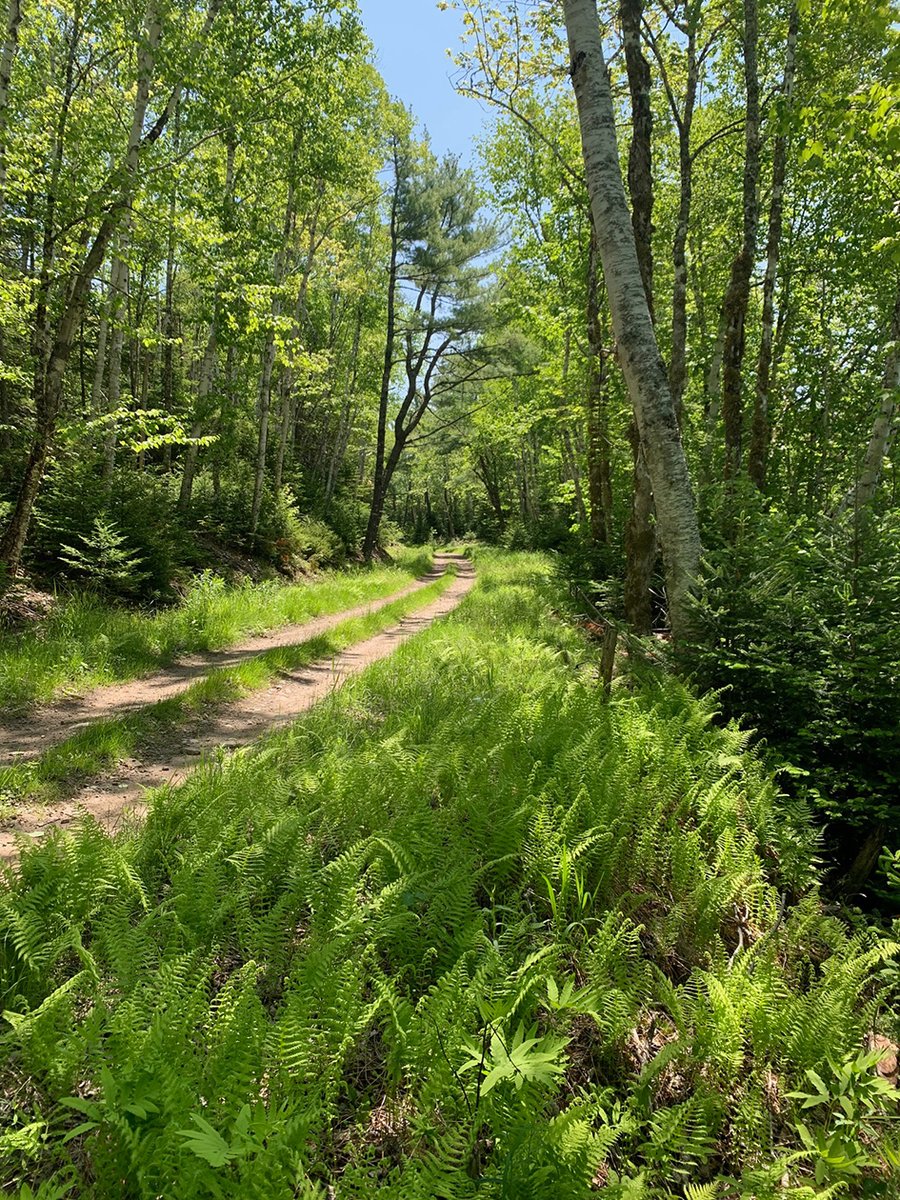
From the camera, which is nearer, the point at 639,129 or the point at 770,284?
the point at 639,129

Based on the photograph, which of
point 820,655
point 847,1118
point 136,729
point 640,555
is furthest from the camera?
point 640,555

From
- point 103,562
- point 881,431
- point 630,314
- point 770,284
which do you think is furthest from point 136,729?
point 881,431

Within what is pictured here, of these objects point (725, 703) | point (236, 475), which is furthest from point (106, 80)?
point (725, 703)

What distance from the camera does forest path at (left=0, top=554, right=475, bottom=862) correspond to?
151 inches

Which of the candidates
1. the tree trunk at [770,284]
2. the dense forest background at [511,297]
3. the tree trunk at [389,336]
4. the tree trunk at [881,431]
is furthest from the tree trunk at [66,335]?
the tree trunk at [389,336]

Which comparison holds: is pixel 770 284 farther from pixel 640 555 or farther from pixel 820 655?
pixel 820 655

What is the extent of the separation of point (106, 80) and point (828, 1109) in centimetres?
1736

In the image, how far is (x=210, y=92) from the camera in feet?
27.1

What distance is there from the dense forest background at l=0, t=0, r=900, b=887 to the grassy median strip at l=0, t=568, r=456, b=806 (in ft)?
11.0

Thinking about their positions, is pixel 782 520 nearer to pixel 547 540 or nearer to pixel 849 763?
pixel 849 763

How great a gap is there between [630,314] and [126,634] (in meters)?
7.06

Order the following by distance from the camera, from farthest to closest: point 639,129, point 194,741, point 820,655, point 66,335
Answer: point 66,335
point 639,129
point 194,741
point 820,655

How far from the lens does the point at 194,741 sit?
5.64 metres

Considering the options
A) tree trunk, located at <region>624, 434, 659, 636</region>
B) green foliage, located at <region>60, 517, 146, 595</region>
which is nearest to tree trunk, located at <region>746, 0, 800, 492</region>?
tree trunk, located at <region>624, 434, 659, 636</region>
